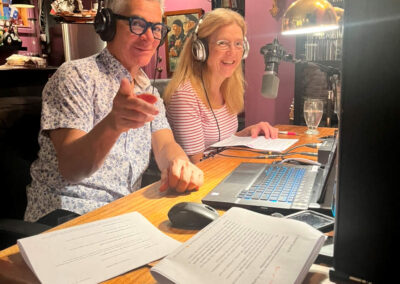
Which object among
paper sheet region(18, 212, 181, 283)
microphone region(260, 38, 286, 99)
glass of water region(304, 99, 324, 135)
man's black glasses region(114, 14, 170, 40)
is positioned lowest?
paper sheet region(18, 212, 181, 283)

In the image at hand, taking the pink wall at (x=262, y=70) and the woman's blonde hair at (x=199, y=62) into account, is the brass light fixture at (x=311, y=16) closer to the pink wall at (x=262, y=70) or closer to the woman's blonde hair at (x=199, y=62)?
the woman's blonde hair at (x=199, y=62)

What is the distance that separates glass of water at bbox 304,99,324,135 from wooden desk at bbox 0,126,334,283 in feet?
2.10

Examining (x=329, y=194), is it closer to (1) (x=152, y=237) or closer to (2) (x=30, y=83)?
(1) (x=152, y=237)

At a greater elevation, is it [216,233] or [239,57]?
[239,57]

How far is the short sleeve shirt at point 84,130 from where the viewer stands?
1178 mm

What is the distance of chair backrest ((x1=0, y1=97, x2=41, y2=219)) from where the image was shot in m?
1.14

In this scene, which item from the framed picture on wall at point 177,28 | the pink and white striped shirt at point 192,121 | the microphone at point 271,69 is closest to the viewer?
the microphone at point 271,69

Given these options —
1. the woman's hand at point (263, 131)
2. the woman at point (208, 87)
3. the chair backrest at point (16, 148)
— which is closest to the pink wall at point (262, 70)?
the woman at point (208, 87)

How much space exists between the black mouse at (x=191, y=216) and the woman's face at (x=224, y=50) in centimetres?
131

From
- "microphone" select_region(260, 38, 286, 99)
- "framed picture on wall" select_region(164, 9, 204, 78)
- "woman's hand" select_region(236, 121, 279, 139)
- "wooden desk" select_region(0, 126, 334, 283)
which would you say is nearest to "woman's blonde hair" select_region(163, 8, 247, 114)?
"woman's hand" select_region(236, 121, 279, 139)

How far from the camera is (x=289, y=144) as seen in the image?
5.32ft

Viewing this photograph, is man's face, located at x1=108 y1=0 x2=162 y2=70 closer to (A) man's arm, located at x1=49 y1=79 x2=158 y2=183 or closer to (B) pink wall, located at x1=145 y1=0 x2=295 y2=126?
(A) man's arm, located at x1=49 y1=79 x2=158 y2=183

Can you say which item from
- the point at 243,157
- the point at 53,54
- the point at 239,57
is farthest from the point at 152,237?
the point at 53,54

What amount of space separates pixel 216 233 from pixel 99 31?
98 cm
